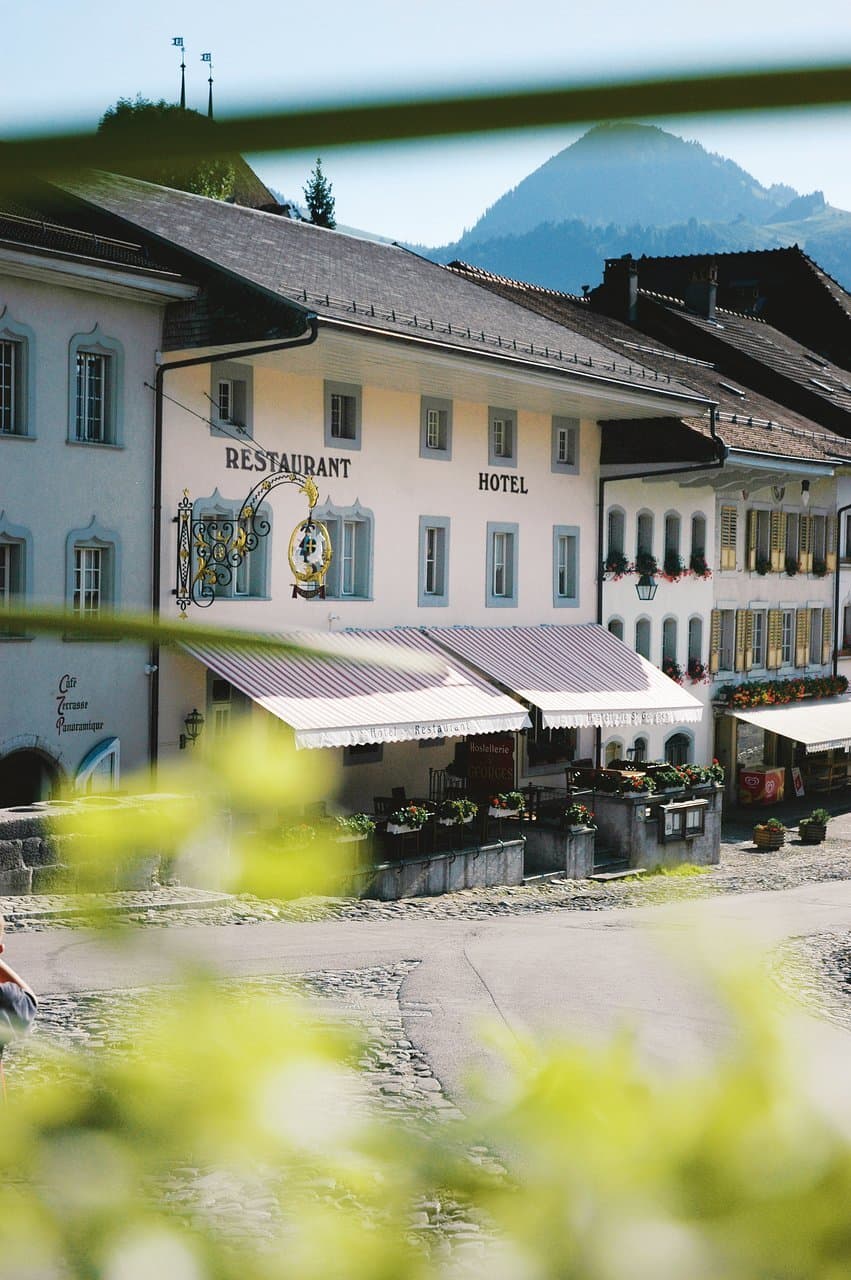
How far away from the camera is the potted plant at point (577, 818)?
24438 mm

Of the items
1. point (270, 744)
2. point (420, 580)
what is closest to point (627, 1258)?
point (270, 744)

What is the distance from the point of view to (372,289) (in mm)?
24531

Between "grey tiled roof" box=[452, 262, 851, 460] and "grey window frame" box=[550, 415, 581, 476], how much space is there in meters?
2.53

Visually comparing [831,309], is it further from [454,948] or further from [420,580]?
[454,948]

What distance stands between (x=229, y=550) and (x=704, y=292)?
22.0 metres

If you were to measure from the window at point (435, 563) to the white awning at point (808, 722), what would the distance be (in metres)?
9.24

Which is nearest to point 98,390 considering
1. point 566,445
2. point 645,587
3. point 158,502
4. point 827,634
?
point 158,502

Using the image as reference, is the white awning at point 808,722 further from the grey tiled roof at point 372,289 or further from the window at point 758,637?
the grey tiled roof at point 372,289

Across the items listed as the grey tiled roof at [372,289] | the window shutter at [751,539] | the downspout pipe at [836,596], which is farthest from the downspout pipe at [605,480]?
the downspout pipe at [836,596]

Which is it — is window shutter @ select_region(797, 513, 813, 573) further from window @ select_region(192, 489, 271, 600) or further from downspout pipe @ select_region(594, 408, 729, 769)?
window @ select_region(192, 489, 271, 600)

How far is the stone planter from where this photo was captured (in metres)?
29.0

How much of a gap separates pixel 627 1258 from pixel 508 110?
45 centimetres

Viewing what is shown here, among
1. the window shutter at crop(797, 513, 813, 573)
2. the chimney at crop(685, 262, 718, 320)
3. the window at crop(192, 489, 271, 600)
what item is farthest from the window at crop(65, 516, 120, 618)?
the chimney at crop(685, 262, 718, 320)

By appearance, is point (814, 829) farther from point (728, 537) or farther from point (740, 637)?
point (728, 537)
